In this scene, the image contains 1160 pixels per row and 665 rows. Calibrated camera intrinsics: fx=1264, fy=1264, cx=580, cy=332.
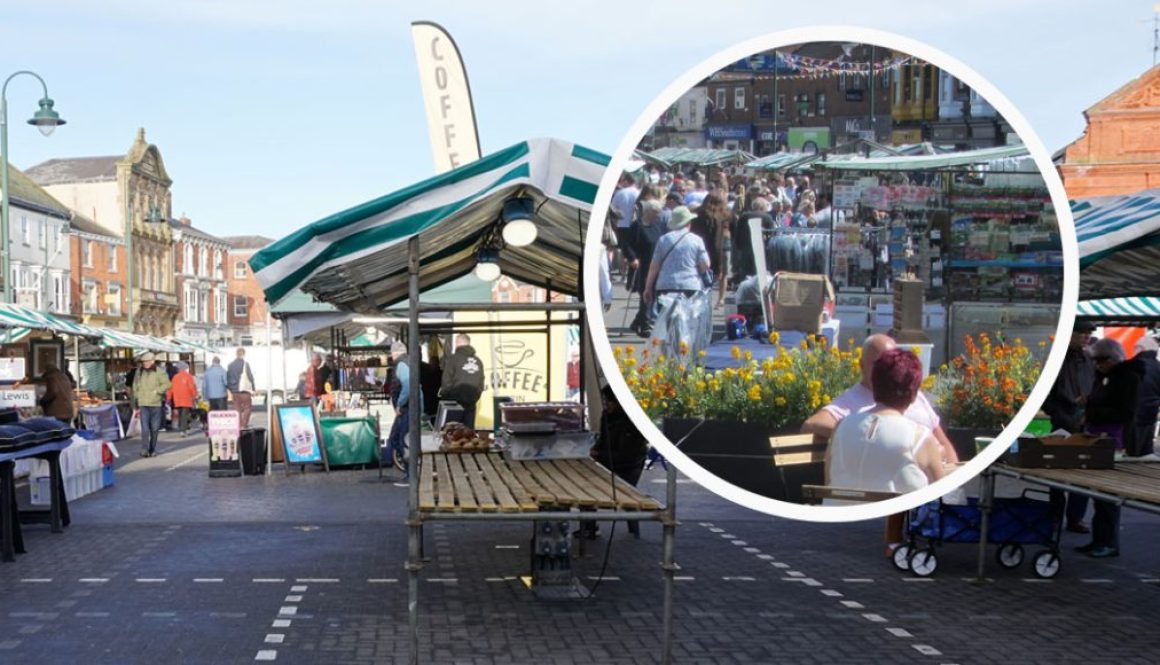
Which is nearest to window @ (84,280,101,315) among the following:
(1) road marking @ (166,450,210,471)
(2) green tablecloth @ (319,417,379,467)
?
(1) road marking @ (166,450,210,471)

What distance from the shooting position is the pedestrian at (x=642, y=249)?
472cm

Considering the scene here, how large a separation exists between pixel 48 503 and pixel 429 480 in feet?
23.3

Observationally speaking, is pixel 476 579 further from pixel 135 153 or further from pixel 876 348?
pixel 135 153

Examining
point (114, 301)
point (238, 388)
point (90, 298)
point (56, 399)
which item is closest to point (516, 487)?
point (56, 399)

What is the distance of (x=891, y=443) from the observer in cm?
459

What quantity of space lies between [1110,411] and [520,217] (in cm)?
650

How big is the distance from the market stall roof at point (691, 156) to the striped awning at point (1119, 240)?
8.87 feet

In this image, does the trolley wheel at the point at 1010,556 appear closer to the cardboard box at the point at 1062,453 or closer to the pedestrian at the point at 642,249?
the cardboard box at the point at 1062,453

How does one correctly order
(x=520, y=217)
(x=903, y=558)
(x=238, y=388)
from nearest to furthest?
(x=520, y=217) < (x=903, y=558) < (x=238, y=388)

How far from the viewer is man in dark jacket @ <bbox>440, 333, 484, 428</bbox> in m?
14.5

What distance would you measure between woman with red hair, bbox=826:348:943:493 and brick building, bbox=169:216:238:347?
9444cm

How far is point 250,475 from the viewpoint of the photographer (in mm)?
17969

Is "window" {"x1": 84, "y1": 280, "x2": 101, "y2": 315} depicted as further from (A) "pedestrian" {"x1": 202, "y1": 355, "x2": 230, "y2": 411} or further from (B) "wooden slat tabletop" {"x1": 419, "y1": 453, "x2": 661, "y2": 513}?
(B) "wooden slat tabletop" {"x1": 419, "y1": 453, "x2": 661, "y2": 513}

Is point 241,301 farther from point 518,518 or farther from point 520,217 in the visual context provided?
point 518,518
